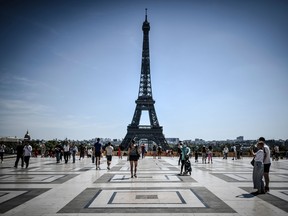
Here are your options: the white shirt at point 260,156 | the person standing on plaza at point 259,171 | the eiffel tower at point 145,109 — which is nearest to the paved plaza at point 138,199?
the person standing on plaza at point 259,171

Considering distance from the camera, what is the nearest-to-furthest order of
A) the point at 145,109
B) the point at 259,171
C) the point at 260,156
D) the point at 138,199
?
1. the point at 138,199
2. the point at 259,171
3. the point at 260,156
4. the point at 145,109

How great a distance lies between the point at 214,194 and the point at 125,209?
345cm

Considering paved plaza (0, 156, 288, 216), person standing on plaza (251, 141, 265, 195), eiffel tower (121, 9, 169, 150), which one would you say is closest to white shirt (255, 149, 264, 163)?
person standing on plaza (251, 141, 265, 195)

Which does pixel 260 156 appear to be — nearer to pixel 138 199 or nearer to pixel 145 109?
pixel 138 199

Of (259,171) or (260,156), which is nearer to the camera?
(259,171)

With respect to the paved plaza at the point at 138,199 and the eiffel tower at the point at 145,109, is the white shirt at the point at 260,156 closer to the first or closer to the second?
the paved plaza at the point at 138,199

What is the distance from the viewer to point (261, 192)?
9359 mm

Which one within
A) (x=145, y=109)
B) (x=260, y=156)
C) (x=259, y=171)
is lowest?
(x=259, y=171)

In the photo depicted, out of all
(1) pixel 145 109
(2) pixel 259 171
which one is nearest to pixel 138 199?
(2) pixel 259 171

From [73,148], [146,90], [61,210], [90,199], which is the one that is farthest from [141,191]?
[146,90]

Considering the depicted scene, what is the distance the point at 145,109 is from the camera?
82000 mm

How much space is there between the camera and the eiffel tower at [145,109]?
7888cm

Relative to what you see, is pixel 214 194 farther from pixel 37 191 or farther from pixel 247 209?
pixel 37 191

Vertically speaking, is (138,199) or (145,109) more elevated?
(145,109)
